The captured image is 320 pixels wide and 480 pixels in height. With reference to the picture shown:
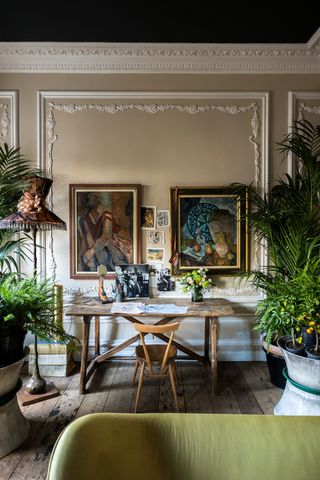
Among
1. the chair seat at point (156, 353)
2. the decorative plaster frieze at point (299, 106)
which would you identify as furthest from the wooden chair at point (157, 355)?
the decorative plaster frieze at point (299, 106)

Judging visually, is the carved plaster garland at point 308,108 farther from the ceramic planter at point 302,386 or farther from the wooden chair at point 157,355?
the wooden chair at point 157,355

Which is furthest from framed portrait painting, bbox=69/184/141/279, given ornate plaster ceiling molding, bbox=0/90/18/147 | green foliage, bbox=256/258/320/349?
green foliage, bbox=256/258/320/349

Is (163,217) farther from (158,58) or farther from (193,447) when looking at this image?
(193,447)

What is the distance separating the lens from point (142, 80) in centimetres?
323

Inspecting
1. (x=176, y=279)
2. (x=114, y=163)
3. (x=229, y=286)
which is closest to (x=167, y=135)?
(x=114, y=163)

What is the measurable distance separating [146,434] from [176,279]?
2187mm

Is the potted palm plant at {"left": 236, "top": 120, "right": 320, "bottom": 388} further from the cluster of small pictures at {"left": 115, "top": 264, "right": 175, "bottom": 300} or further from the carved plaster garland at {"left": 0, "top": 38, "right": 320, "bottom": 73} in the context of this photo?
the cluster of small pictures at {"left": 115, "top": 264, "right": 175, "bottom": 300}

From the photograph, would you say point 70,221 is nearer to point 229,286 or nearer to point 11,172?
point 11,172

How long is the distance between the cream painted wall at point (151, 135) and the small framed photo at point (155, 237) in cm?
30

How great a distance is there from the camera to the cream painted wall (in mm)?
3230

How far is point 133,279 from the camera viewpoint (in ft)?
10.4
